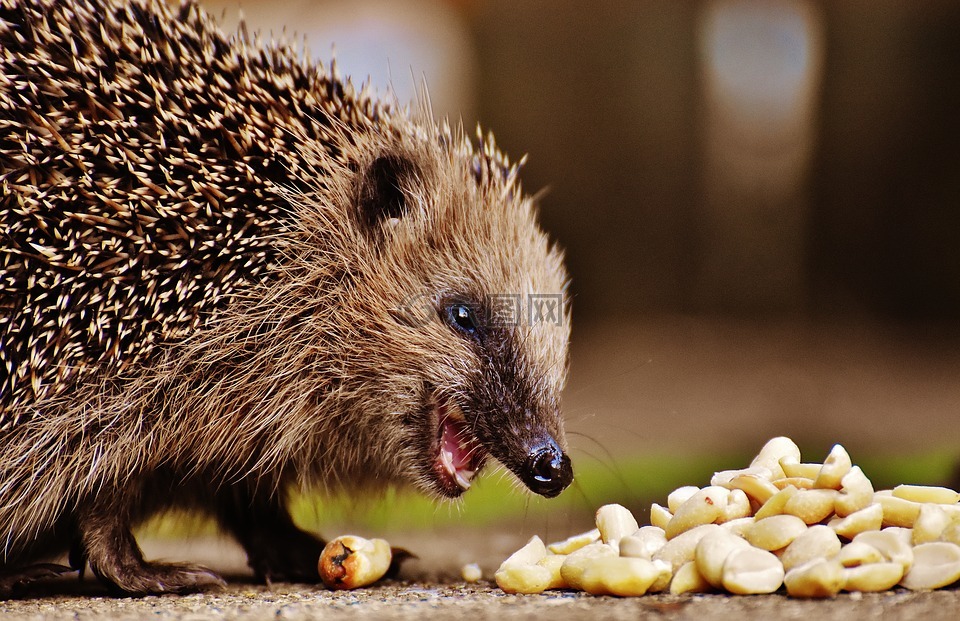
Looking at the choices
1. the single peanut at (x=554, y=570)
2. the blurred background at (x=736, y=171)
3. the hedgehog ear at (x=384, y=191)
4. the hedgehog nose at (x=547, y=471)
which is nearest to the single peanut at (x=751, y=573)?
the single peanut at (x=554, y=570)

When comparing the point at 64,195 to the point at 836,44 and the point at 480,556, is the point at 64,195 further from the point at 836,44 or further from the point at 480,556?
the point at 836,44

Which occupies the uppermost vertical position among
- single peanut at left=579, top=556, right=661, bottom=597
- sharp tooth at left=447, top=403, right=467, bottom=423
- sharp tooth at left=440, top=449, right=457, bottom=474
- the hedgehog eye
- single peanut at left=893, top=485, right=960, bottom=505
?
the hedgehog eye

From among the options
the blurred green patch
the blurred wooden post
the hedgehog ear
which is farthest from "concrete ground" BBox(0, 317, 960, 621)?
the hedgehog ear

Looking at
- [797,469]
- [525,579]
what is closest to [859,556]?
[797,469]

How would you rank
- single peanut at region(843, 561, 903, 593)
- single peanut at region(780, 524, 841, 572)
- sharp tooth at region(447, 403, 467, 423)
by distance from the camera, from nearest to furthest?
Result: 1. single peanut at region(843, 561, 903, 593)
2. single peanut at region(780, 524, 841, 572)
3. sharp tooth at region(447, 403, 467, 423)

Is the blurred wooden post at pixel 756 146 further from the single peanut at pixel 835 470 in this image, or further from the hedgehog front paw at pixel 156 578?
the hedgehog front paw at pixel 156 578

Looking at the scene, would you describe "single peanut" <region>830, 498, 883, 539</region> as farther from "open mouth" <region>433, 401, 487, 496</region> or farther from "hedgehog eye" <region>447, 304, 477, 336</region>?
"hedgehog eye" <region>447, 304, 477, 336</region>

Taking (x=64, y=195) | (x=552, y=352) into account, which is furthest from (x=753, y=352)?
(x=64, y=195)

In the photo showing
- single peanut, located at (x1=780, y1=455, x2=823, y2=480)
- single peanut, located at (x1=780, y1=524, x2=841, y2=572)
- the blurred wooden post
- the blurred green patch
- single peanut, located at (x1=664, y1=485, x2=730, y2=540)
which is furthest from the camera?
the blurred wooden post

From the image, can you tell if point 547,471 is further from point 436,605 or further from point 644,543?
point 436,605
